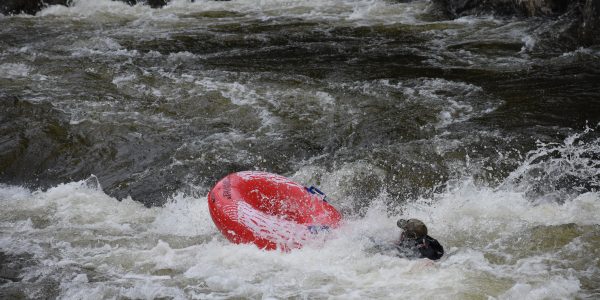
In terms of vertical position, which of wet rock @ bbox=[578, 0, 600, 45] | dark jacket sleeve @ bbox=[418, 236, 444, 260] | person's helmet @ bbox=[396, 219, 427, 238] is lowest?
dark jacket sleeve @ bbox=[418, 236, 444, 260]

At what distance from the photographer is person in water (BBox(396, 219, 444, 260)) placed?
5582 millimetres

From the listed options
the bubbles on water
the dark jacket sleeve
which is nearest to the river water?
the bubbles on water

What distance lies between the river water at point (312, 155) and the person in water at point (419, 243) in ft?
0.38

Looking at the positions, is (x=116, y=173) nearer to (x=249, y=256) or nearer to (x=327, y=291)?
(x=249, y=256)

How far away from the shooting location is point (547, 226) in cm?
605

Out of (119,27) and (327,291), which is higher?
(119,27)

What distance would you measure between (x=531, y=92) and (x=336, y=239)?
4.23 m

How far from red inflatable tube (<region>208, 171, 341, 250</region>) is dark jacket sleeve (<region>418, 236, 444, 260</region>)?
35.7 inches

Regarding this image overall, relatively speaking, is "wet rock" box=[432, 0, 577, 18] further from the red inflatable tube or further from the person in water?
the person in water

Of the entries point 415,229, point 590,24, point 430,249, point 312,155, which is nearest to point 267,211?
point 312,155

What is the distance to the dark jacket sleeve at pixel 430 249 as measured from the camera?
5.57m

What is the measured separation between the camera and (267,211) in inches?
256

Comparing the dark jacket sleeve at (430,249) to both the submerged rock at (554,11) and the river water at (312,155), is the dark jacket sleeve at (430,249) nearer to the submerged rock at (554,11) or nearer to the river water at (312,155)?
the river water at (312,155)

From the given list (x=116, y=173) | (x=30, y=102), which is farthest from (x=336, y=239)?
(x=30, y=102)
